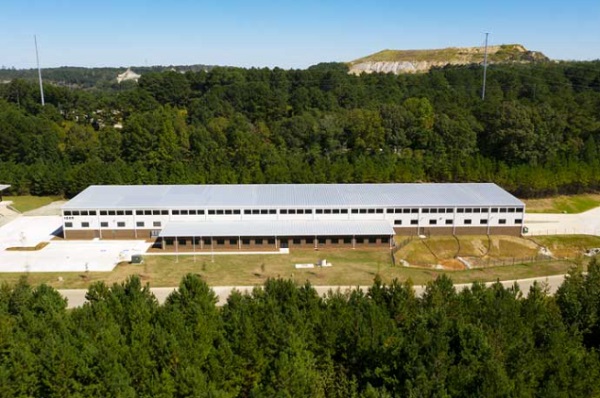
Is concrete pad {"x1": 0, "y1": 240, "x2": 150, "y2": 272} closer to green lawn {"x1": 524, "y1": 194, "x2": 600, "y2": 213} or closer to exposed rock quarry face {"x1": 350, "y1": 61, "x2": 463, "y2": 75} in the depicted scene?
green lawn {"x1": 524, "y1": 194, "x2": 600, "y2": 213}

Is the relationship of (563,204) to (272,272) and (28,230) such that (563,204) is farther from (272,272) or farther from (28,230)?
(28,230)

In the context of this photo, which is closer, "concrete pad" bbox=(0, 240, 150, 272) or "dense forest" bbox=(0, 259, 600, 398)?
"dense forest" bbox=(0, 259, 600, 398)

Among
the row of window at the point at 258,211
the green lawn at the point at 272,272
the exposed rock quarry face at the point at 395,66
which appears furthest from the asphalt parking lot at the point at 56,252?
the exposed rock quarry face at the point at 395,66

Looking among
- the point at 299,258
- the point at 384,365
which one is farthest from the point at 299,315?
the point at 299,258

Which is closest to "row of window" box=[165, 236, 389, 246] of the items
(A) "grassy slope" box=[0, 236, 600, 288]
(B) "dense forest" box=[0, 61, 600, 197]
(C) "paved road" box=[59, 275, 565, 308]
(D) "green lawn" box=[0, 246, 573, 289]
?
(A) "grassy slope" box=[0, 236, 600, 288]

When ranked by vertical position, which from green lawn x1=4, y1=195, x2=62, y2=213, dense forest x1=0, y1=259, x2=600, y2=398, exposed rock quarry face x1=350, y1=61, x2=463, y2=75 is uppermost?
exposed rock quarry face x1=350, y1=61, x2=463, y2=75

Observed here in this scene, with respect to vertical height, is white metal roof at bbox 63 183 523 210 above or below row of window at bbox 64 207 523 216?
above

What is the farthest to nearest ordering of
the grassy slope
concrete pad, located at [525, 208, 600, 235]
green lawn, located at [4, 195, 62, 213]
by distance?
green lawn, located at [4, 195, 62, 213]
concrete pad, located at [525, 208, 600, 235]
the grassy slope
